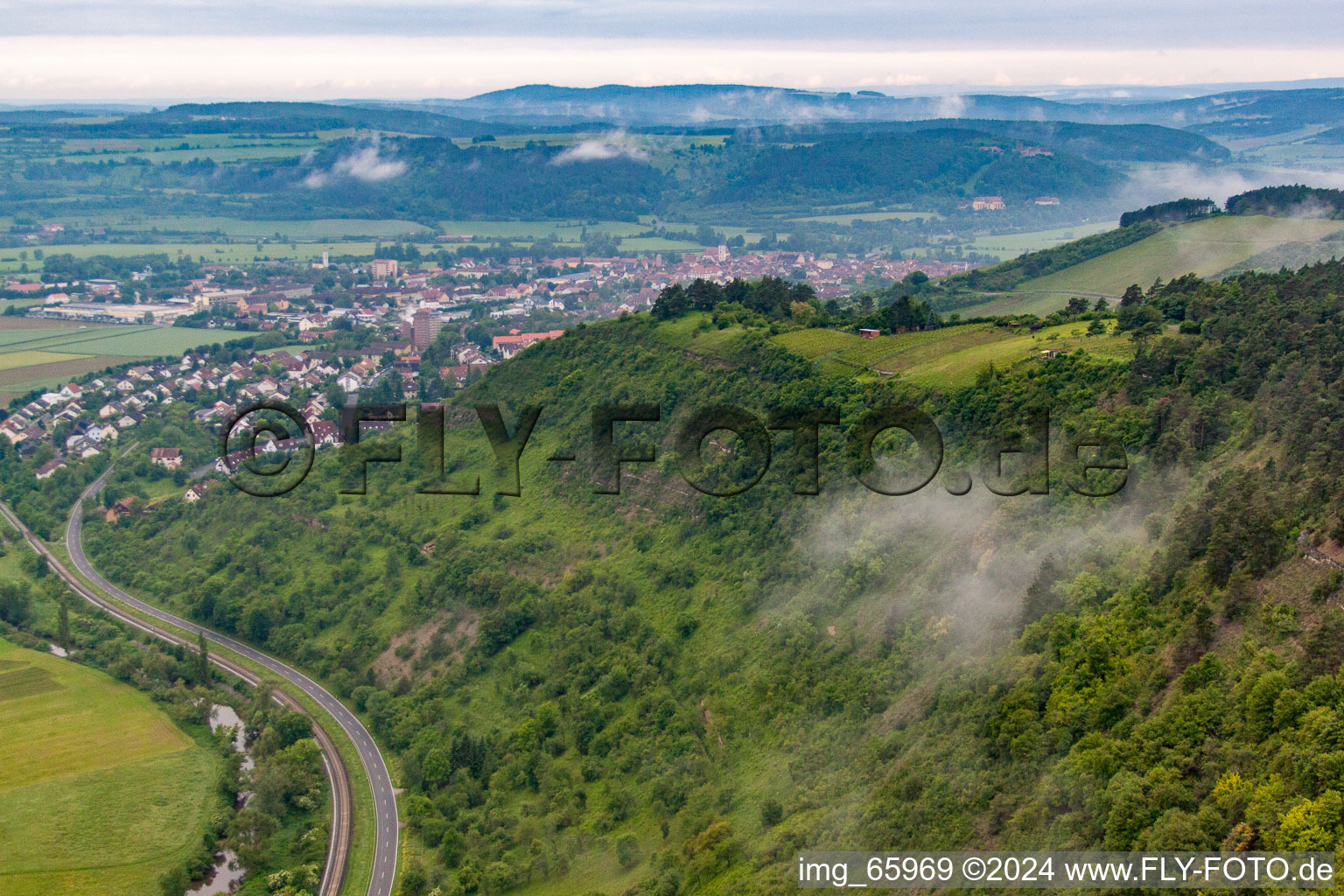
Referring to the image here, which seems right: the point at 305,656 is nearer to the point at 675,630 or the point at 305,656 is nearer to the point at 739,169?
the point at 675,630

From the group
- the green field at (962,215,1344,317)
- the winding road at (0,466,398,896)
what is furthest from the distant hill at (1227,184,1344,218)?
the winding road at (0,466,398,896)

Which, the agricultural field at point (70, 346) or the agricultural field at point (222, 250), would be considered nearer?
the agricultural field at point (70, 346)

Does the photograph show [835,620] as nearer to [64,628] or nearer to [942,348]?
[942,348]

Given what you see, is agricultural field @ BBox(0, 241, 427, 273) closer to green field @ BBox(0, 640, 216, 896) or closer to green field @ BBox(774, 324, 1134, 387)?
green field @ BBox(0, 640, 216, 896)

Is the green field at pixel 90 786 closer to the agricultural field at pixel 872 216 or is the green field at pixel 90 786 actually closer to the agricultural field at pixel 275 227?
the agricultural field at pixel 872 216

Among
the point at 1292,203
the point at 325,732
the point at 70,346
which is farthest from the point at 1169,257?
the point at 70,346

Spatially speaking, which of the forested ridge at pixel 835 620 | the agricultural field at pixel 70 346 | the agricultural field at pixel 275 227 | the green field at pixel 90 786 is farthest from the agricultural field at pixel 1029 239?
the green field at pixel 90 786
